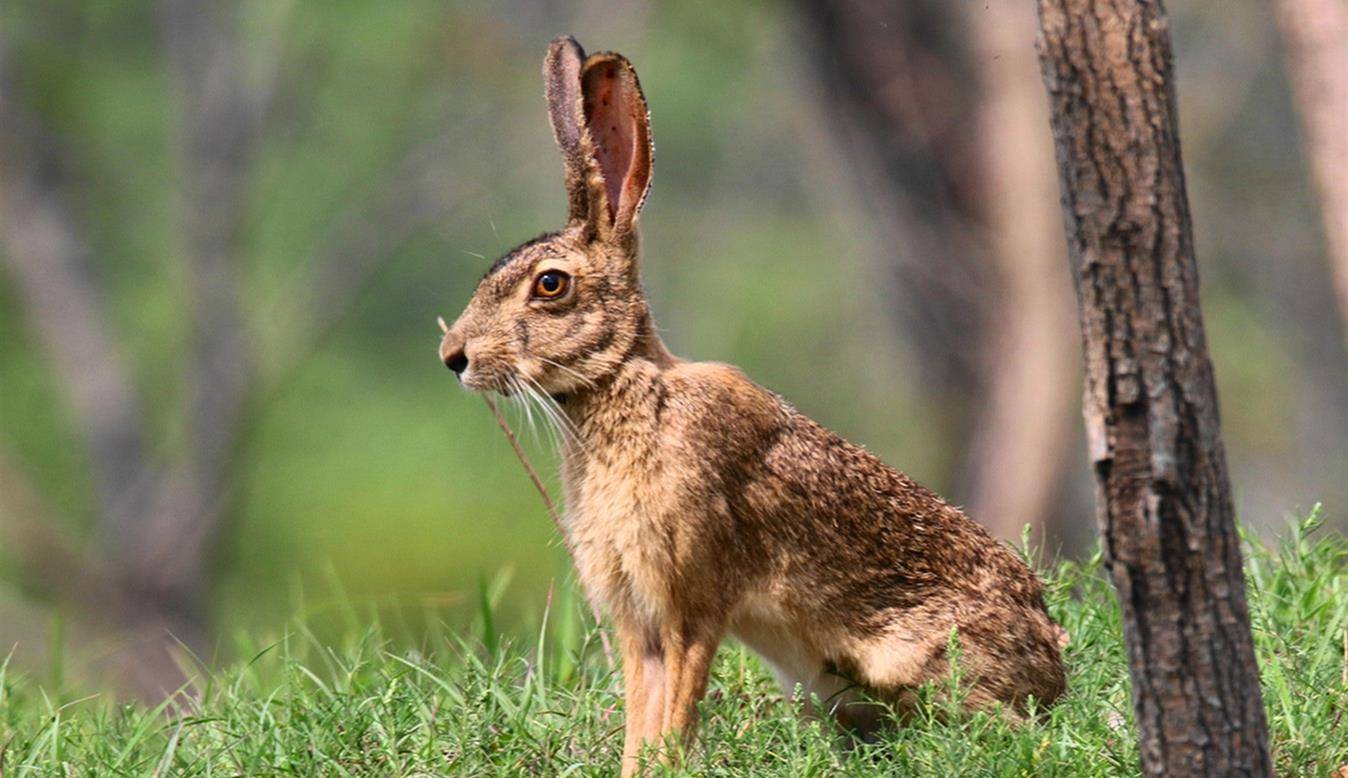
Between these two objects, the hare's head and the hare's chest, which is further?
the hare's head

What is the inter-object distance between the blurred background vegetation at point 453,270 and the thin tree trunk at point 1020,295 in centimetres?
2

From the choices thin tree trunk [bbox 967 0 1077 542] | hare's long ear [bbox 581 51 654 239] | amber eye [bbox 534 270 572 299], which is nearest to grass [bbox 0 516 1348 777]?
amber eye [bbox 534 270 572 299]

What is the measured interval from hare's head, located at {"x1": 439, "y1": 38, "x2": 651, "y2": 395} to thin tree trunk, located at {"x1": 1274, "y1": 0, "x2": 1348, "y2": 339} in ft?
12.9

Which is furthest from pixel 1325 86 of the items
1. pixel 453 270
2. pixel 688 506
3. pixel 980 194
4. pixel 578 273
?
pixel 453 270

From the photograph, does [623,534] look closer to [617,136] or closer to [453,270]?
[617,136]

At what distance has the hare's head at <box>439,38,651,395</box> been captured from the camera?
4414 millimetres

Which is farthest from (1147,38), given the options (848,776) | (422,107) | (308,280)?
(422,107)

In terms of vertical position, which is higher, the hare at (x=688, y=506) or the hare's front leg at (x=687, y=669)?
the hare at (x=688, y=506)

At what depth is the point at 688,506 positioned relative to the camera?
13.8 ft

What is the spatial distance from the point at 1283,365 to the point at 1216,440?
20673mm

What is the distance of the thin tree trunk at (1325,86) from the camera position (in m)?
Answer: 7.21

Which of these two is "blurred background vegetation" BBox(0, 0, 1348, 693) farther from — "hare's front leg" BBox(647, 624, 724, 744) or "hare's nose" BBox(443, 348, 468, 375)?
"hare's front leg" BBox(647, 624, 724, 744)

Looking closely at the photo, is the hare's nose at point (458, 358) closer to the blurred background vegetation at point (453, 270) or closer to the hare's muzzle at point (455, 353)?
the hare's muzzle at point (455, 353)

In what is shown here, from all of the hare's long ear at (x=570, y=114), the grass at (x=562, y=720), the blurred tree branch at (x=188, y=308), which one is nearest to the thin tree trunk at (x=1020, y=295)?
the blurred tree branch at (x=188, y=308)
